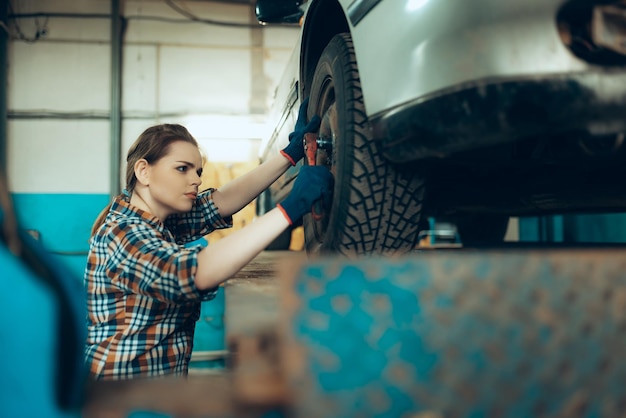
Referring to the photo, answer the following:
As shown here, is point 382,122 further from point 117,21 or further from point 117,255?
point 117,21

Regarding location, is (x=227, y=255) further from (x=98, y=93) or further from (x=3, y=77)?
(x=3, y=77)

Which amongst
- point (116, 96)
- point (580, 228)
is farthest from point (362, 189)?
point (116, 96)

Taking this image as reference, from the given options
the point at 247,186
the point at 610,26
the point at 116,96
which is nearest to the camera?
the point at 610,26

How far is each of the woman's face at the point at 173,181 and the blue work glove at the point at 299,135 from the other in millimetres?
350

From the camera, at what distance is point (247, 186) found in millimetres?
1707

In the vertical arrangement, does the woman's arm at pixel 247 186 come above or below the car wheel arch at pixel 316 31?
below

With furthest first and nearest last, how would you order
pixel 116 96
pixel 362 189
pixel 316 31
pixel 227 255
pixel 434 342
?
pixel 116 96
pixel 316 31
pixel 362 189
pixel 227 255
pixel 434 342

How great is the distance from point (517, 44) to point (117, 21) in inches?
245

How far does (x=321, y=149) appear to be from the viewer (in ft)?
4.71

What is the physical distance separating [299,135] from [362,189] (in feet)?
1.62

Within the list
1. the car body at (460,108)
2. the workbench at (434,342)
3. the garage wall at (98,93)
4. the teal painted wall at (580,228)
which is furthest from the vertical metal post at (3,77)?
the workbench at (434,342)

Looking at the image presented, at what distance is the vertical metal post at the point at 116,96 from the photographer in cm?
596

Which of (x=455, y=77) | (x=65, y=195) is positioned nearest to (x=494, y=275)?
(x=455, y=77)

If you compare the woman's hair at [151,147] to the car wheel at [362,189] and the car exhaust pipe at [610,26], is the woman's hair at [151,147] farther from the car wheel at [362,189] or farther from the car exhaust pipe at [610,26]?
the car exhaust pipe at [610,26]
